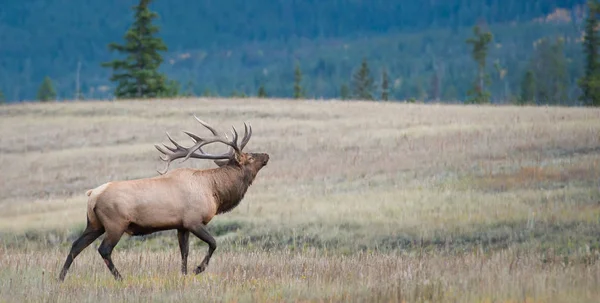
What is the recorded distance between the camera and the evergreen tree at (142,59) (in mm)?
65938

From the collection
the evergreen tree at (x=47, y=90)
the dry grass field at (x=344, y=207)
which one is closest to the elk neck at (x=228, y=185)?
the dry grass field at (x=344, y=207)

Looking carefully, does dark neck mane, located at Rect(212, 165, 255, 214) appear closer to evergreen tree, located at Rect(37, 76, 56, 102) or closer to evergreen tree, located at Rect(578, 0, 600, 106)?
evergreen tree, located at Rect(578, 0, 600, 106)

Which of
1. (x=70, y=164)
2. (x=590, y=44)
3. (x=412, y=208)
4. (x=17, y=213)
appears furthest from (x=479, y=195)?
(x=590, y=44)

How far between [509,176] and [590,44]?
6556cm

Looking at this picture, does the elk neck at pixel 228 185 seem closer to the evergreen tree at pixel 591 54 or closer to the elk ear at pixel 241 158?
the elk ear at pixel 241 158

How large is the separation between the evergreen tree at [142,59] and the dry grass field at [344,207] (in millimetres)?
21953

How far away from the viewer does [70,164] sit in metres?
31.4

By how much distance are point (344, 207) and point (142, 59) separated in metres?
49.1

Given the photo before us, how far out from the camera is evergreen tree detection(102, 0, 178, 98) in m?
65.9

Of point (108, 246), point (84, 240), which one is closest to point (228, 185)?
point (108, 246)

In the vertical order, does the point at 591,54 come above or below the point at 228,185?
above

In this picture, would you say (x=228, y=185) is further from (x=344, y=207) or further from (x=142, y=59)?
(x=142, y=59)

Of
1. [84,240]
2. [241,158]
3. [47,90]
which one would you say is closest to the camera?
[84,240]

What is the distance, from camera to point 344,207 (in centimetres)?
1970
